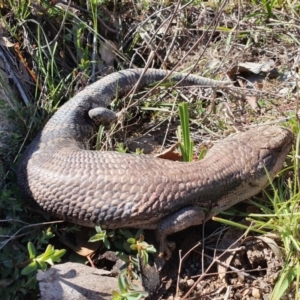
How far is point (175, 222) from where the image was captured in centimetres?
376

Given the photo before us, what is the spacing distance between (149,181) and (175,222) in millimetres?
300

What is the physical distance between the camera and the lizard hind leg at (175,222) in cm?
376

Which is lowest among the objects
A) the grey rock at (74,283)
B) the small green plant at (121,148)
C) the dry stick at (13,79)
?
the grey rock at (74,283)

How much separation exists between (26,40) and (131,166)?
1.88 meters

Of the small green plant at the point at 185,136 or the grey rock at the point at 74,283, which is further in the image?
the small green plant at the point at 185,136

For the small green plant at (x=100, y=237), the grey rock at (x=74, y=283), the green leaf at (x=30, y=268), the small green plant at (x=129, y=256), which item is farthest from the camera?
the small green plant at (x=100, y=237)

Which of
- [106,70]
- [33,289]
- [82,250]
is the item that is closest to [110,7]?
[106,70]

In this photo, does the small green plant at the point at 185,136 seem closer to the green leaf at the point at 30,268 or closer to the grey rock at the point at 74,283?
the grey rock at the point at 74,283

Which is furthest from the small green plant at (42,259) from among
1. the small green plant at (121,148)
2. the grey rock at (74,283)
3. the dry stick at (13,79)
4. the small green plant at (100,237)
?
the dry stick at (13,79)

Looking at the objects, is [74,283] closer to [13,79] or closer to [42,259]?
[42,259]

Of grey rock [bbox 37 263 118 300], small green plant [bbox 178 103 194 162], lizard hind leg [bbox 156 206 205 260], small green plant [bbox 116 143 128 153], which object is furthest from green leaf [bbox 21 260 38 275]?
small green plant [bbox 178 103 194 162]

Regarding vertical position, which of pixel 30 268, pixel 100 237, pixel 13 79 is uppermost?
pixel 13 79

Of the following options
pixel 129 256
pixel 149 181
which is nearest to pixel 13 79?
pixel 149 181

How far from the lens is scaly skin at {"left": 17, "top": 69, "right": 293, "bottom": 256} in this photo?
378 centimetres
